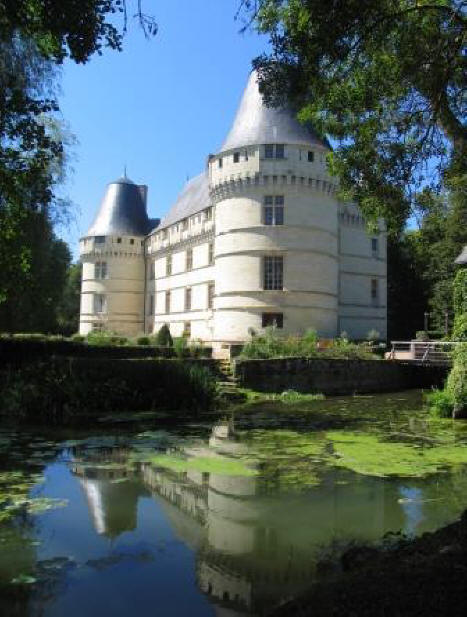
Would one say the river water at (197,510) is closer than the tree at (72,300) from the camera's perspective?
Yes

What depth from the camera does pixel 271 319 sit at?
91.5 ft

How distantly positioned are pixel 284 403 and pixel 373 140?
10129mm

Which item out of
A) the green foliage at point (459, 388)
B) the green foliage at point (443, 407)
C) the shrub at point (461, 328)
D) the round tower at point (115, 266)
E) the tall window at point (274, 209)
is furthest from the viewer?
the round tower at point (115, 266)

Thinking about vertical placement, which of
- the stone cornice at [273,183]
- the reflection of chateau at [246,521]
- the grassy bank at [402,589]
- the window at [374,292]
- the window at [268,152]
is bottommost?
the reflection of chateau at [246,521]

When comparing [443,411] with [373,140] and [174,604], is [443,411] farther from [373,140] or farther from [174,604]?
[174,604]

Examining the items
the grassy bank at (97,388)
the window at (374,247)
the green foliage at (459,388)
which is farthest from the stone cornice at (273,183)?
the green foliage at (459,388)

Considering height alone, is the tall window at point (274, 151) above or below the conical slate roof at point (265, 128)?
below

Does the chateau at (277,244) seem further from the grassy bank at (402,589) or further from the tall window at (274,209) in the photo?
the grassy bank at (402,589)

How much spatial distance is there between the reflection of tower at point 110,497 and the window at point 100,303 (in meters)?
34.7

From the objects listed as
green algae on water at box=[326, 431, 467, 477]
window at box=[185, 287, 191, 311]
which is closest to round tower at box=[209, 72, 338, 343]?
window at box=[185, 287, 191, 311]

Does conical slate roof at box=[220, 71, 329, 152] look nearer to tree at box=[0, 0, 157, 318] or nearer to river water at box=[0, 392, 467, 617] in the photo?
tree at box=[0, 0, 157, 318]

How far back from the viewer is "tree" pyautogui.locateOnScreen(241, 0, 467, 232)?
6.14 m

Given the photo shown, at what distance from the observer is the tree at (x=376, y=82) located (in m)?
6.14

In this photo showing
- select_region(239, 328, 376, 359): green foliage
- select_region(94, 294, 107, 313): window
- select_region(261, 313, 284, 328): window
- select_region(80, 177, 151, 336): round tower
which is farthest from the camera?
select_region(94, 294, 107, 313): window
